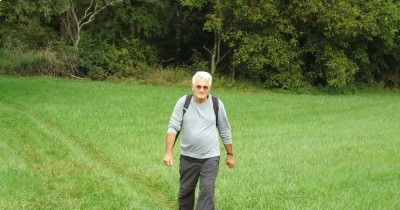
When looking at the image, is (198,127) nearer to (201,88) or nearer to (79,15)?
(201,88)

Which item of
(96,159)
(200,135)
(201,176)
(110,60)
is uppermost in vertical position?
(200,135)

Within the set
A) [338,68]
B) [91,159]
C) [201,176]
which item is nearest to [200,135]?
[201,176]

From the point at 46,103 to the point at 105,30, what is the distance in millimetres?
15133

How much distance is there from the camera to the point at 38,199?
29.5ft

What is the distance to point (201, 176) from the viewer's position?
7414 millimetres

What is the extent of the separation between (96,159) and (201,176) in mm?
5723

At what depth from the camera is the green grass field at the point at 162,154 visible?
30.6 ft

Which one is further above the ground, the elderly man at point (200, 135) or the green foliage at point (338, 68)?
the elderly man at point (200, 135)

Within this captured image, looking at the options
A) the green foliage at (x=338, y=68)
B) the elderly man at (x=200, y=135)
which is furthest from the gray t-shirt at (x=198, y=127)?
the green foliage at (x=338, y=68)

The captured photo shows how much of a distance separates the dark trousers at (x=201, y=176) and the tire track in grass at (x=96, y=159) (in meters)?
1.57

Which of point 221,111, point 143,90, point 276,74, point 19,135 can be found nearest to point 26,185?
point 221,111

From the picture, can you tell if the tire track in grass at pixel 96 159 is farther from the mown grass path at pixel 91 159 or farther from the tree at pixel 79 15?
the tree at pixel 79 15

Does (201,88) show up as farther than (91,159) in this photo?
No

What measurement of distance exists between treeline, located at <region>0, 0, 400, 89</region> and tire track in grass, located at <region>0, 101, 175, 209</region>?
16182 millimetres
